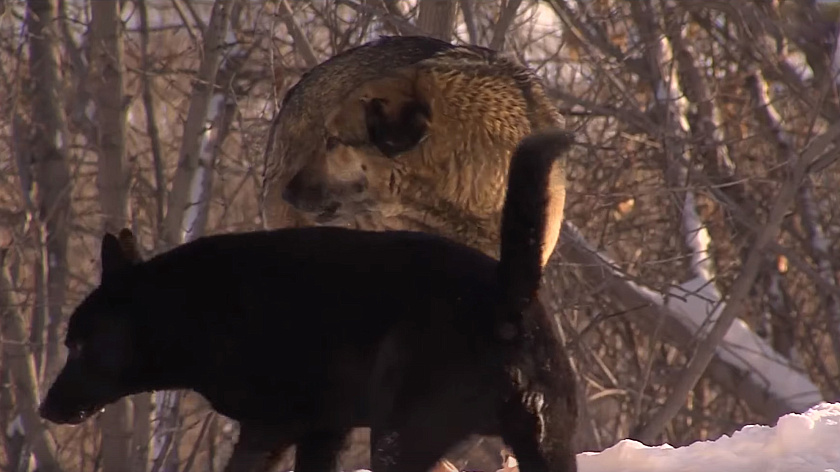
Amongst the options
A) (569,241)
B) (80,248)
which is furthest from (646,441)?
(80,248)

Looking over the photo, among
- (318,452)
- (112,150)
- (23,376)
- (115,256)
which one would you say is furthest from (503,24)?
(318,452)

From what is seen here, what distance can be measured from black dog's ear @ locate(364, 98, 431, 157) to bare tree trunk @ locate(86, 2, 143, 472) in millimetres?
3520

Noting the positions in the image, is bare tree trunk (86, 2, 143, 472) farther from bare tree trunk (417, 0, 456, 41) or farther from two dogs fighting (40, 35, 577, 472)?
two dogs fighting (40, 35, 577, 472)

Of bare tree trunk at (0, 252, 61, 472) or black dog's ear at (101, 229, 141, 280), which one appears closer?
black dog's ear at (101, 229, 141, 280)

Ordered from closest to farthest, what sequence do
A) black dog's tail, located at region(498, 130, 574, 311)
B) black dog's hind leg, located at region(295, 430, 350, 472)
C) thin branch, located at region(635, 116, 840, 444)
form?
black dog's tail, located at region(498, 130, 574, 311)
black dog's hind leg, located at region(295, 430, 350, 472)
thin branch, located at region(635, 116, 840, 444)

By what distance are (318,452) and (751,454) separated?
5.45 feet

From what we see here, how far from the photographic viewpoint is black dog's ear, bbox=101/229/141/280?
3.46m

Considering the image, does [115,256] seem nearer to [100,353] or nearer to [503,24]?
[100,353]

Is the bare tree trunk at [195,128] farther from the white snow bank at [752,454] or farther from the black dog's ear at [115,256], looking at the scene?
the black dog's ear at [115,256]

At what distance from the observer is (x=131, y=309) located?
3352 mm

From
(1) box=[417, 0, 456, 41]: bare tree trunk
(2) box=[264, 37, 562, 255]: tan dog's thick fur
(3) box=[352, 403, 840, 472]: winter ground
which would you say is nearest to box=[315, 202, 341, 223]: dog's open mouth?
(2) box=[264, 37, 562, 255]: tan dog's thick fur

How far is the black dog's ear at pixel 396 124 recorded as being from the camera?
16.4ft

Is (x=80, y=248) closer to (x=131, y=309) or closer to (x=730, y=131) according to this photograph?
(x=730, y=131)

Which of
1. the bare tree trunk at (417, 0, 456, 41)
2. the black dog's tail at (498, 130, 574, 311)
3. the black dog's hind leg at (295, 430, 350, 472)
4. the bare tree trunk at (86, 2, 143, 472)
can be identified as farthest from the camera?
the bare tree trunk at (86, 2, 143, 472)
